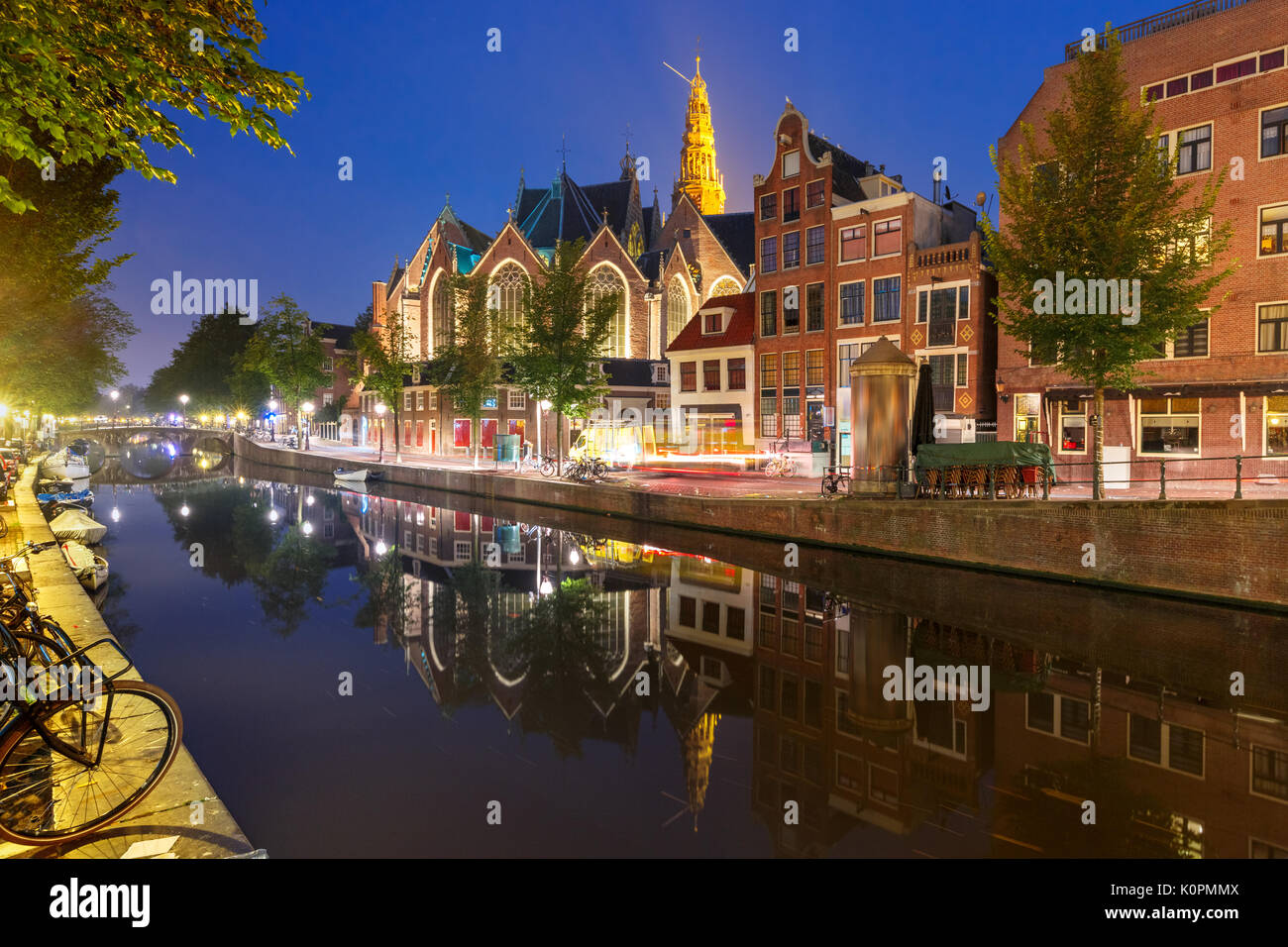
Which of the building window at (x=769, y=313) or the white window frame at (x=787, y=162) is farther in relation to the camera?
the building window at (x=769, y=313)

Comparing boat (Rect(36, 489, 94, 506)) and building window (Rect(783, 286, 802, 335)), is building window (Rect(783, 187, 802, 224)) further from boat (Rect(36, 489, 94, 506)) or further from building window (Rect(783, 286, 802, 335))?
boat (Rect(36, 489, 94, 506))

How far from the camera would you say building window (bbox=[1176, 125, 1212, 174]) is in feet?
73.9

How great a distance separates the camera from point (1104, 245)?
16.2 m

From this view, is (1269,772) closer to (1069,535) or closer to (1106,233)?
(1069,535)

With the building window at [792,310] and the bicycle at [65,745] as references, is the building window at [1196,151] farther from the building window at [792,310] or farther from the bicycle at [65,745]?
the bicycle at [65,745]

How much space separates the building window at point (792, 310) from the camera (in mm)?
35906

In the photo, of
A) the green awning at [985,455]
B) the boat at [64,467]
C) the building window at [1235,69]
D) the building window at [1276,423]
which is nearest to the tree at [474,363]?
the boat at [64,467]

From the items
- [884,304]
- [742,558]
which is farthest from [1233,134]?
[742,558]

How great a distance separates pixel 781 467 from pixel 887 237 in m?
12.4

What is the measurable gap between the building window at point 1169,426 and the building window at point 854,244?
1446 centimetres

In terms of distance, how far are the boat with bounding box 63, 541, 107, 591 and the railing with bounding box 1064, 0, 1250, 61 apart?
1254 inches

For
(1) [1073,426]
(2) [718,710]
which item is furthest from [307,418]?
(2) [718,710]

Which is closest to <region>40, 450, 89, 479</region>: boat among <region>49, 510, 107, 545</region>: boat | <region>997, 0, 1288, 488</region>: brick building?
<region>49, 510, 107, 545</region>: boat
